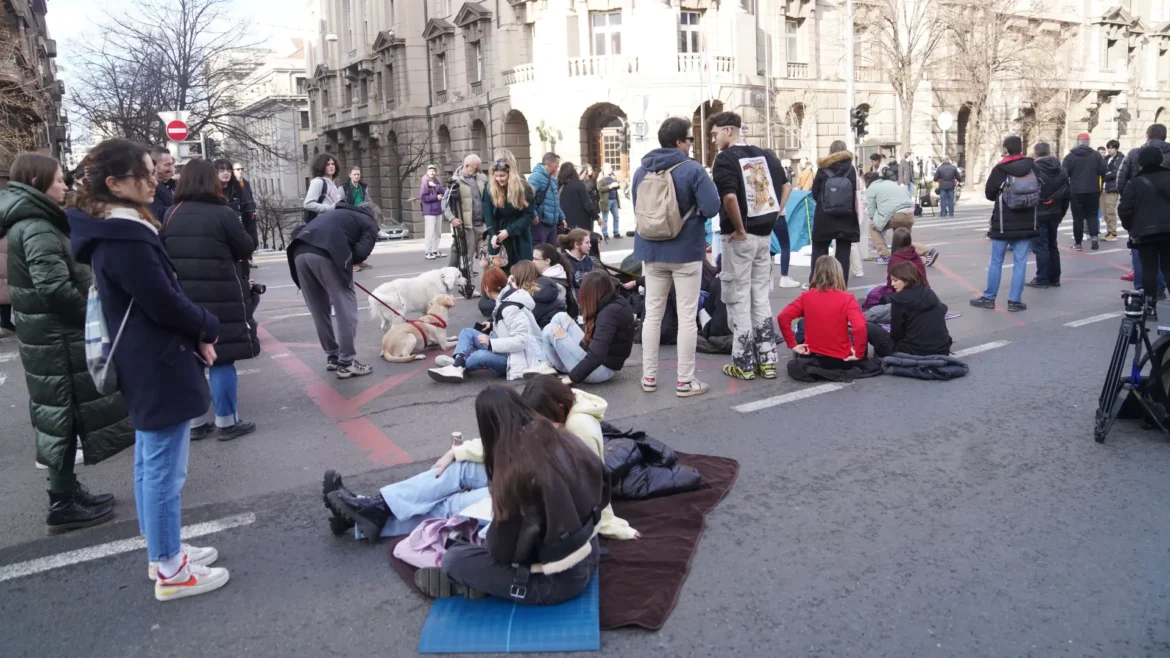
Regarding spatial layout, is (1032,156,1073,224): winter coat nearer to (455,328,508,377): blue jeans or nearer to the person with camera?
the person with camera

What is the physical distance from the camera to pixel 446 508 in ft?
14.6

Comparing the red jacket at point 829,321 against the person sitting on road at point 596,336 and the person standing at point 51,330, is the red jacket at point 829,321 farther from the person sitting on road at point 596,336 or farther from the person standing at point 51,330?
the person standing at point 51,330

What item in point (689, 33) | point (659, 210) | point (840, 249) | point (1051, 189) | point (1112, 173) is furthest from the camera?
point (689, 33)

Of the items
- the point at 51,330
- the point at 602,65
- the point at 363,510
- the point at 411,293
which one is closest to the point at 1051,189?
the point at 411,293

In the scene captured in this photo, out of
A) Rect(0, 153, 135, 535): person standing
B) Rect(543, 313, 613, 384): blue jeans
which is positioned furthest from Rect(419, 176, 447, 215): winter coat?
Rect(0, 153, 135, 535): person standing

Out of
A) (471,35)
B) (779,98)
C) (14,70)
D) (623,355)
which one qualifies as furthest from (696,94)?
(623,355)

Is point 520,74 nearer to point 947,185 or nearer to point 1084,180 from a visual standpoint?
point 947,185

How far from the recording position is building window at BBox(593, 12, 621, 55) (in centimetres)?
3628

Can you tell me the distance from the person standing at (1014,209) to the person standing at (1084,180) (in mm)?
4974

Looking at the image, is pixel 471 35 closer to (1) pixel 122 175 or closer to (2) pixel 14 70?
(2) pixel 14 70

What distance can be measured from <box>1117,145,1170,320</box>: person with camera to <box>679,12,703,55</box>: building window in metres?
28.8

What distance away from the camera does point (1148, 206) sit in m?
8.45

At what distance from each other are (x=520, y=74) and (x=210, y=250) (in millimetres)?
34171

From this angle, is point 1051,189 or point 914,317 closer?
point 914,317
